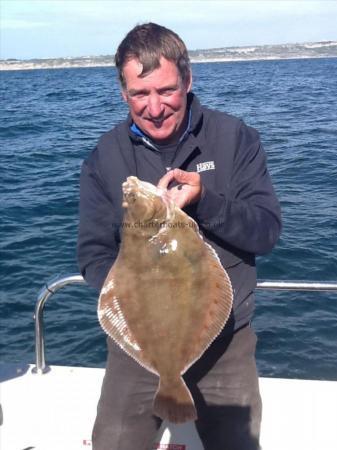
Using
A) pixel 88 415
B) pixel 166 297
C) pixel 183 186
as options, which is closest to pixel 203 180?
pixel 183 186

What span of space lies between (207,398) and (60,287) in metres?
1.37

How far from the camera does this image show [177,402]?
3160 mm

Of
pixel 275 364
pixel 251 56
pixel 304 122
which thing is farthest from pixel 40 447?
pixel 251 56

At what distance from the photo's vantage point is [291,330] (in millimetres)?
9508

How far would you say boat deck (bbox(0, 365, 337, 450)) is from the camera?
13.7 ft

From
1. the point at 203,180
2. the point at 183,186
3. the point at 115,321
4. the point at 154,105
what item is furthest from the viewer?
the point at 203,180

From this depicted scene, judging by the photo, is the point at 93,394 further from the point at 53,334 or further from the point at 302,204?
the point at 302,204

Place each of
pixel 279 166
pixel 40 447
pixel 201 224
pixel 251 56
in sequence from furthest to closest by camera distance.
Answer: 1. pixel 251 56
2. pixel 279 166
3. pixel 40 447
4. pixel 201 224

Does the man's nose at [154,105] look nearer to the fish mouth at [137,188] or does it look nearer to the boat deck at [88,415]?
the fish mouth at [137,188]

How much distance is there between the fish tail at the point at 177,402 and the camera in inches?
124

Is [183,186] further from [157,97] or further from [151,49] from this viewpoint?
[151,49]

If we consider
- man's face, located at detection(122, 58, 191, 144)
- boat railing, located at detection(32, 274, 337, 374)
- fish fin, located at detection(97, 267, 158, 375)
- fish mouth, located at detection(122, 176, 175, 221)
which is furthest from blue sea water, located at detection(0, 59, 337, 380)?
fish mouth, located at detection(122, 176, 175, 221)

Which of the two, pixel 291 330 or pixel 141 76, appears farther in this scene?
pixel 291 330

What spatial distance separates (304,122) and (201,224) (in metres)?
24.2
